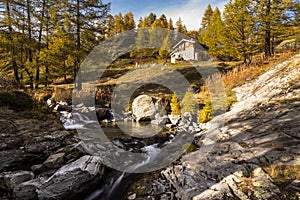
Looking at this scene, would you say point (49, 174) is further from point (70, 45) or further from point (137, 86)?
point (137, 86)

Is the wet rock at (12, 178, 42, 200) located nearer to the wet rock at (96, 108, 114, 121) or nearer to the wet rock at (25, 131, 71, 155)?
the wet rock at (25, 131, 71, 155)

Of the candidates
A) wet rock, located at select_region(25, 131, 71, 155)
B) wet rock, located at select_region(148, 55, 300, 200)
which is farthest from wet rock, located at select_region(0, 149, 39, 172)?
wet rock, located at select_region(148, 55, 300, 200)

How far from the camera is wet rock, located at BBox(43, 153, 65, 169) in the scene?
233 inches

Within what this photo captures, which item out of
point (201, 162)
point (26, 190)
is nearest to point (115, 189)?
point (26, 190)

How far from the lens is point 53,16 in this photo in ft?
51.5

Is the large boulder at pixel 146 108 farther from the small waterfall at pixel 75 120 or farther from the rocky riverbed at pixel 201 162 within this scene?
the rocky riverbed at pixel 201 162

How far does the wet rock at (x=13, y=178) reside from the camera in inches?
197

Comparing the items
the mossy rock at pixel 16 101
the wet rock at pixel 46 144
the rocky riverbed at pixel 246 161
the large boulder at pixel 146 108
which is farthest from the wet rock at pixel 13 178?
the large boulder at pixel 146 108

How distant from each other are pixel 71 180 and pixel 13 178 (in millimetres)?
1692

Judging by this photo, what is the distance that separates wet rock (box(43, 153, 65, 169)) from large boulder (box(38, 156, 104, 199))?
68cm

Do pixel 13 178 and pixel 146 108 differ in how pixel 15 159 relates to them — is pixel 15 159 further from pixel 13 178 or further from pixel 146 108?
pixel 146 108

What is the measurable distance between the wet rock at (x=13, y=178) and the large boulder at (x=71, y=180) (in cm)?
82

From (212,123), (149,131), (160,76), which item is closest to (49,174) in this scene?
(149,131)

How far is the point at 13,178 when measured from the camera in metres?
5.10
